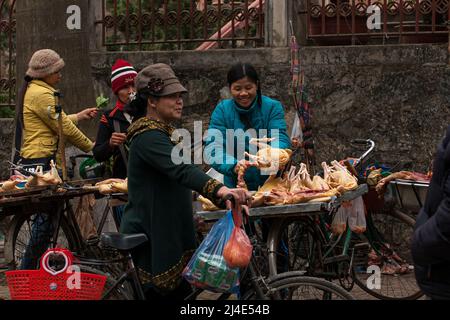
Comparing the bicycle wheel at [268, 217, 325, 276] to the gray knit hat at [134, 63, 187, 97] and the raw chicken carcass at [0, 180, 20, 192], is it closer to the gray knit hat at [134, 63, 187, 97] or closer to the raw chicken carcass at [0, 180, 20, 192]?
the gray knit hat at [134, 63, 187, 97]

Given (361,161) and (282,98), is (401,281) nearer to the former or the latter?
(361,161)

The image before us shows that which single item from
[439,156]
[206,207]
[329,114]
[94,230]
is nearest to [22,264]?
[94,230]

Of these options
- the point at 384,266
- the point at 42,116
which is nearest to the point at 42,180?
the point at 42,116

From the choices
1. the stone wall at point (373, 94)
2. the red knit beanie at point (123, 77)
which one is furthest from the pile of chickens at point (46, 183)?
the stone wall at point (373, 94)

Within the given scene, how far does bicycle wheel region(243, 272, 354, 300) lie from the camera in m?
5.88

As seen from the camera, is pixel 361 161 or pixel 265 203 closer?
pixel 265 203

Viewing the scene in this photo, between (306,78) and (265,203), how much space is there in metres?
3.39

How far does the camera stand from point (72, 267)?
20.5 ft

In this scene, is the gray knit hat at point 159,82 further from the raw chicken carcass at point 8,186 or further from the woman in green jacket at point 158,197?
the raw chicken carcass at point 8,186

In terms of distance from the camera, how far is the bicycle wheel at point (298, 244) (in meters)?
7.25

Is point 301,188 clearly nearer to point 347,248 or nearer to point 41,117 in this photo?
point 347,248

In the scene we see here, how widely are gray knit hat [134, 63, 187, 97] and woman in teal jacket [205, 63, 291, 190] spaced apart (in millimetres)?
1328

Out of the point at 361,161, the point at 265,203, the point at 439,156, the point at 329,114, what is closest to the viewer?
the point at 439,156

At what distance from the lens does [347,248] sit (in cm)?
788
